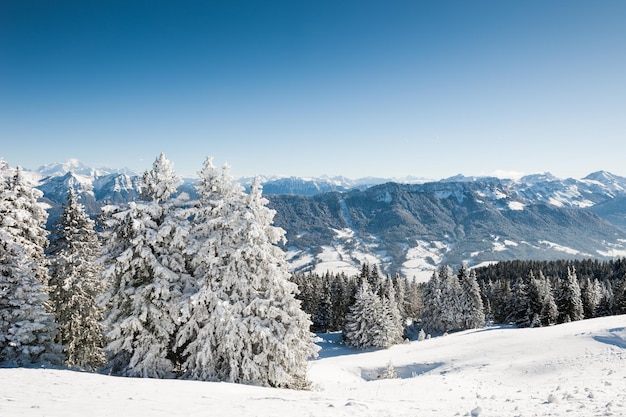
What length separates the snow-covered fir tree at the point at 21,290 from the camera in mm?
19234

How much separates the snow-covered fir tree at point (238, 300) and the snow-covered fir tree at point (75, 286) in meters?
10.0

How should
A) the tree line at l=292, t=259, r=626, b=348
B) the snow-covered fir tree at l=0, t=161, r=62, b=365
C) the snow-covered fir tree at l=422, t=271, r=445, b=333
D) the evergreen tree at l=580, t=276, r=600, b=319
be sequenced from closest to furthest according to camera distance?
the snow-covered fir tree at l=0, t=161, r=62, b=365 → the tree line at l=292, t=259, r=626, b=348 → the evergreen tree at l=580, t=276, r=600, b=319 → the snow-covered fir tree at l=422, t=271, r=445, b=333

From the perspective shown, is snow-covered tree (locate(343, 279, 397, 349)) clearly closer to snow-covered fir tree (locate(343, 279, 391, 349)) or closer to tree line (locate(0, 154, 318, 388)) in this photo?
snow-covered fir tree (locate(343, 279, 391, 349))

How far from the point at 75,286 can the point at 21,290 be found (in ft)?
15.4

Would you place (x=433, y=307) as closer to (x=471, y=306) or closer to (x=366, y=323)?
(x=471, y=306)

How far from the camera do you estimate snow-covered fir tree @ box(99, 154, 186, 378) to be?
18.4m

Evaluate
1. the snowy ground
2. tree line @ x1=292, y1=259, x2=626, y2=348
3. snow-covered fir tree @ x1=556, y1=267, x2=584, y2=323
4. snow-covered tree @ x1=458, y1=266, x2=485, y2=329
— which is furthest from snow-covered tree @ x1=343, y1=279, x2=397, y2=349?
the snowy ground

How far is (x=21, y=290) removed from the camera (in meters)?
20.0

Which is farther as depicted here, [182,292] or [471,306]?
[471,306]

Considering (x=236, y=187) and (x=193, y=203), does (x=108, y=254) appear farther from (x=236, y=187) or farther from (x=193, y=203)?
(x=236, y=187)

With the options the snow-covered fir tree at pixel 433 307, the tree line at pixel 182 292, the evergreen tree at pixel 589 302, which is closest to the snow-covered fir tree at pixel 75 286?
the tree line at pixel 182 292

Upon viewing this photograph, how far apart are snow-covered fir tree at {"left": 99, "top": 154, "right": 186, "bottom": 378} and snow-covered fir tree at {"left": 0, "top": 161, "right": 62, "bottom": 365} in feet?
13.5

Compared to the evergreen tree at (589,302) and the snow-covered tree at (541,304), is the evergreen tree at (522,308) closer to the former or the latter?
the snow-covered tree at (541,304)

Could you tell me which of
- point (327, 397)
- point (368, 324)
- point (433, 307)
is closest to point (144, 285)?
point (327, 397)
